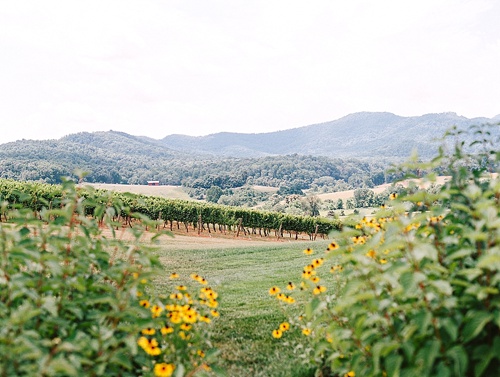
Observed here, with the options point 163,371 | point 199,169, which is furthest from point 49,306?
point 199,169

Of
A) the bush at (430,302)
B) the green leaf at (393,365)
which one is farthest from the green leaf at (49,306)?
the green leaf at (393,365)

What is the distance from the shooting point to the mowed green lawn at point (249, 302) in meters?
4.66

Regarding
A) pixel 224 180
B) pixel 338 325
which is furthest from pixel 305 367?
pixel 224 180

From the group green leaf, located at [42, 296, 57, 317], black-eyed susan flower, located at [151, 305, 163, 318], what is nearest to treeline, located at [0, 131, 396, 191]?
black-eyed susan flower, located at [151, 305, 163, 318]

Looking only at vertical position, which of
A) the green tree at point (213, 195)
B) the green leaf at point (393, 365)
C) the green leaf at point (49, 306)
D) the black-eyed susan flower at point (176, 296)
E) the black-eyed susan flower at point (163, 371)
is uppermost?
the green tree at point (213, 195)

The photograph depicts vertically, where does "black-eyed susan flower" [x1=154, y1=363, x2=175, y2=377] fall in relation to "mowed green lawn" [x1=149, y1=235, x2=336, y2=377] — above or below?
above

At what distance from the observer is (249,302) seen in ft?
25.8

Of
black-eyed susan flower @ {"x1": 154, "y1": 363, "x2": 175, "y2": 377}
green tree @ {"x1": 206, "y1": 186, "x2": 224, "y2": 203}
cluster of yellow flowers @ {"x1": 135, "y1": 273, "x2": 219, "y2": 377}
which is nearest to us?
black-eyed susan flower @ {"x1": 154, "y1": 363, "x2": 175, "y2": 377}

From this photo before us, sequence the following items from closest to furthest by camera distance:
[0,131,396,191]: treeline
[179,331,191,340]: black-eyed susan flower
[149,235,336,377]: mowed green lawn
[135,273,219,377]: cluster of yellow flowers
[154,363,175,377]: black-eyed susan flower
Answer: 1. [154,363,175,377]: black-eyed susan flower
2. [135,273,219,377]: cluster of yellow flowers
3. [179,331,191,340]: black-eyed susan flower
4. [149,235,336,377]: mowed green lawn
5. [0,131,396,191]: treeline

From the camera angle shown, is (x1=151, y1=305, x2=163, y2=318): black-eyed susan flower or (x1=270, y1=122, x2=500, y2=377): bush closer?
(x1=270, y1=122, x2=500, y2=377): bush

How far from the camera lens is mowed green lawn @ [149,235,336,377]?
4.66m

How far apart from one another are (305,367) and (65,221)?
102 inches

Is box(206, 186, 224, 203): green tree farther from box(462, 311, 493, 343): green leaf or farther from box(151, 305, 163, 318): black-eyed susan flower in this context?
box(462, 311, 493, 343): green leaf

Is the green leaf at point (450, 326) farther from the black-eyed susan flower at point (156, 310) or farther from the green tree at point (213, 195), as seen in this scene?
the green tree at point (213, 195)
